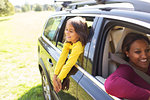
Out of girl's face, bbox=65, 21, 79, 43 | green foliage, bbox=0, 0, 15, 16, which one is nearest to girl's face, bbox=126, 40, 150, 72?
girl's face, bbox=65, 21, 79, 43

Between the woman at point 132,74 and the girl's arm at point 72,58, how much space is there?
0.46 metres

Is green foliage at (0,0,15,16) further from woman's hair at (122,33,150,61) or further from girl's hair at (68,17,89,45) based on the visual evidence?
woman's hair at (122,33,150,61)

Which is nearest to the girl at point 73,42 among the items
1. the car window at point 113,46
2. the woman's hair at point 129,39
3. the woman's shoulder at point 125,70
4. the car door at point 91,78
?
the car door at point 91,78

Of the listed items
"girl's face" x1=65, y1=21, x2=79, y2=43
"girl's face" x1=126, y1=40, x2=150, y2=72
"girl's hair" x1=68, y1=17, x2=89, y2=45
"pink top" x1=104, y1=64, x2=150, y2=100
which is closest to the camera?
"pink top" x1=104, y1=64, x2=150, y2=100

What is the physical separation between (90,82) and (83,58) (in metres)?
0.30

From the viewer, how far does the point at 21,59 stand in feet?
21.9

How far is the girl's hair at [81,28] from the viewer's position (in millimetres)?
1822

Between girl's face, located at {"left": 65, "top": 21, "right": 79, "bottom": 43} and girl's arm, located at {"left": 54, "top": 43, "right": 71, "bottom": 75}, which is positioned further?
girl's arm, located at {"left": 54, "top": 43, "right": 71, "bottom": 75}

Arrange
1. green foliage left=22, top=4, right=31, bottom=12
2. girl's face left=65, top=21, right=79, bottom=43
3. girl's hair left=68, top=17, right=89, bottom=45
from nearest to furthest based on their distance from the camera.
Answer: girl's hair left=68, top=17, right=89, bottom=45 → girl's face left=65, top=21, right=79, bottom=43 → green foliage left=22, top=4, right=31, bottom=12

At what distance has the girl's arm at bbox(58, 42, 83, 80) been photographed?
186 centimetres

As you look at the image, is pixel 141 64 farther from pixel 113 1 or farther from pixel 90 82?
pixel 113 1

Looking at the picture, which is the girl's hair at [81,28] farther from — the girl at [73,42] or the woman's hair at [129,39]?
the woman's hair at [129,39]

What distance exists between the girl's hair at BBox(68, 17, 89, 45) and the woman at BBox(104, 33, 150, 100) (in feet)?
1.32

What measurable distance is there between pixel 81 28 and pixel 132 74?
76 cm
